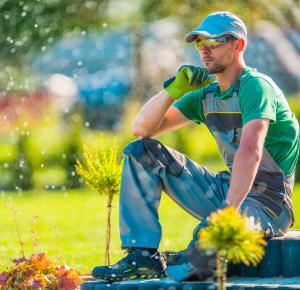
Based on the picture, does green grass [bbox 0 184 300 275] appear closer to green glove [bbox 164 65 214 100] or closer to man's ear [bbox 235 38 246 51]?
green glove [bbox 164 65 214 100]

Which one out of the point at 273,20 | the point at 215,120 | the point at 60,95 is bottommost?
the point at 215,120

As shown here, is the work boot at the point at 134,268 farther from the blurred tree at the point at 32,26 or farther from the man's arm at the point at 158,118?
the blurred tree at the point at 32,26

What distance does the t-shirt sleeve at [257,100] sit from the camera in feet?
14.2

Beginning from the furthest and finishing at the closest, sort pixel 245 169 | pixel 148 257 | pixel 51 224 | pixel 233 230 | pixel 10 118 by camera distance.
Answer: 1. pixel 10 118
2. pixel 51 224
3. pixel 148 257
4. pixel 245 169
5. pixel 233 230

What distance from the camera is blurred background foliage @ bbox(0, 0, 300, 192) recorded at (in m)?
17.9

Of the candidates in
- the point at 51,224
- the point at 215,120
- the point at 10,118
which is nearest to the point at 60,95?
the point at 10,118

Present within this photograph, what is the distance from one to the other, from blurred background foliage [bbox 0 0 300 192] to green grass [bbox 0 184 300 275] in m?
1.69

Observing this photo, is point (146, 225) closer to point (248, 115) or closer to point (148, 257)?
point (148, 257)

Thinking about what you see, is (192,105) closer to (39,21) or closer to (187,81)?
(187,81)

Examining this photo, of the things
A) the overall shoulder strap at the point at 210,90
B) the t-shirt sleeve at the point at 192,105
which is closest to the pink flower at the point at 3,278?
the t-shirt sleeve at the point at 192,105

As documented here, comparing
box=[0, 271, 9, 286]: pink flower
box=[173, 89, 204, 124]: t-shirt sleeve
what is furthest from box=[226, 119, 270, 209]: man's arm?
box=[0, 271, 9, 286]: pink flower

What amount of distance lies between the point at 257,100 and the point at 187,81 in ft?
1.71

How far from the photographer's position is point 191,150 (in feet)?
56.9

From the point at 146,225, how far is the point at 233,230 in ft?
3.27
